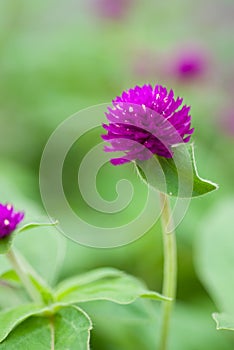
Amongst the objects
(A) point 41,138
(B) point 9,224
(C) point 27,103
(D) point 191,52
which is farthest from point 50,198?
(B) point 9,224

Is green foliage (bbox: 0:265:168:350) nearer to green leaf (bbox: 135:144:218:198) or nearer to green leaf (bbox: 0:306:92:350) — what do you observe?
green leaf (bbox: 0:306:92:350)

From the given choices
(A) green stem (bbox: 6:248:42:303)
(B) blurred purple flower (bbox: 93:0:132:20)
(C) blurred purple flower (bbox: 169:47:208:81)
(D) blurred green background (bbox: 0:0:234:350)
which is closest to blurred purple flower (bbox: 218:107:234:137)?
(D) blurred green background (bbox: 0:0:234:350)

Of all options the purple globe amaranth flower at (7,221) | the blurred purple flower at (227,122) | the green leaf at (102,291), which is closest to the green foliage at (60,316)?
the green leaf at (102,291)

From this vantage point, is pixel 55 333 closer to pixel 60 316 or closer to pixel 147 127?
pixel 60 316

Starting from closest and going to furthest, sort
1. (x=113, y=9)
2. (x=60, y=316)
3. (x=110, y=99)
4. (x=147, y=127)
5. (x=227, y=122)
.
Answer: (x=147, y=127) < (x=60, y=316) < (x=227, y=122) < (x=110, y=99) < (x=113, y=9)

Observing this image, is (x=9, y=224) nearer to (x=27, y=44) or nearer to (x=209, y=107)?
(x=209, y=107)

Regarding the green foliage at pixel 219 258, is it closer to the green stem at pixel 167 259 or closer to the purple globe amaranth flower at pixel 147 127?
the green stem at pixel 167 259

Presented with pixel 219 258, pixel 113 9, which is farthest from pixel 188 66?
pixel 219 258
